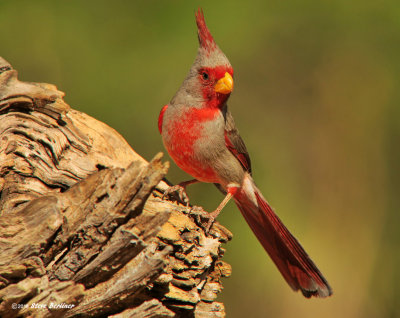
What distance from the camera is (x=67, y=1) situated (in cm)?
450

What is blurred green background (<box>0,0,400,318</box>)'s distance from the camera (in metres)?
4.12

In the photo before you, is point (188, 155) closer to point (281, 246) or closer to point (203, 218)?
point (203, 218)

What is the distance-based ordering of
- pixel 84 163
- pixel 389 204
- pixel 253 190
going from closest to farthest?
pixel 84 163
pixel 253 190
pixel 389 204

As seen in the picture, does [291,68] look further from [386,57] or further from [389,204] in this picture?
[389,204]

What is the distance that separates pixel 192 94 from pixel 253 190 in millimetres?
795

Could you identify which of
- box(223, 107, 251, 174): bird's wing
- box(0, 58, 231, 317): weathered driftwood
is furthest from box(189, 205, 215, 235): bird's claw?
box(223, 107, 251, 174): bird's wing

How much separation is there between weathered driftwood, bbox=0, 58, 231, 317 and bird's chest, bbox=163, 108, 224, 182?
69 centimetres

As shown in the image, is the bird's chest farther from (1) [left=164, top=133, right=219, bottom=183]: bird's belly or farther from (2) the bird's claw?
(2) the bird's claw

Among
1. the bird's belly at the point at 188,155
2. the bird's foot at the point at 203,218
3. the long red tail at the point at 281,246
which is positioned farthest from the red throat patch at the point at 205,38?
the bird's foot at the point at 203,218

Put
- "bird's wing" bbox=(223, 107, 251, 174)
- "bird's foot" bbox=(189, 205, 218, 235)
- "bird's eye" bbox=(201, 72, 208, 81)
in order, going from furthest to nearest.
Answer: "bird's wing" bbox=(223, 107, 251, 174) → "bird's eye" bbox=(201, 72, 208, 81) → "bird's foot" bbox=(189, 205, 218, 235)

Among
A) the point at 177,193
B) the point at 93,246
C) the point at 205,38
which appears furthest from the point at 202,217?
the point at 205,38

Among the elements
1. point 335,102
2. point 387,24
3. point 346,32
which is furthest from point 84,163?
point 387,24

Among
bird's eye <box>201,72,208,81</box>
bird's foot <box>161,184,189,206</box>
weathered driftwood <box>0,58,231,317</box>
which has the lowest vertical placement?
weathered driftwood <box>0,58,231,317</box>

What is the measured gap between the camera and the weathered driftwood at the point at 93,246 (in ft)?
7.28
